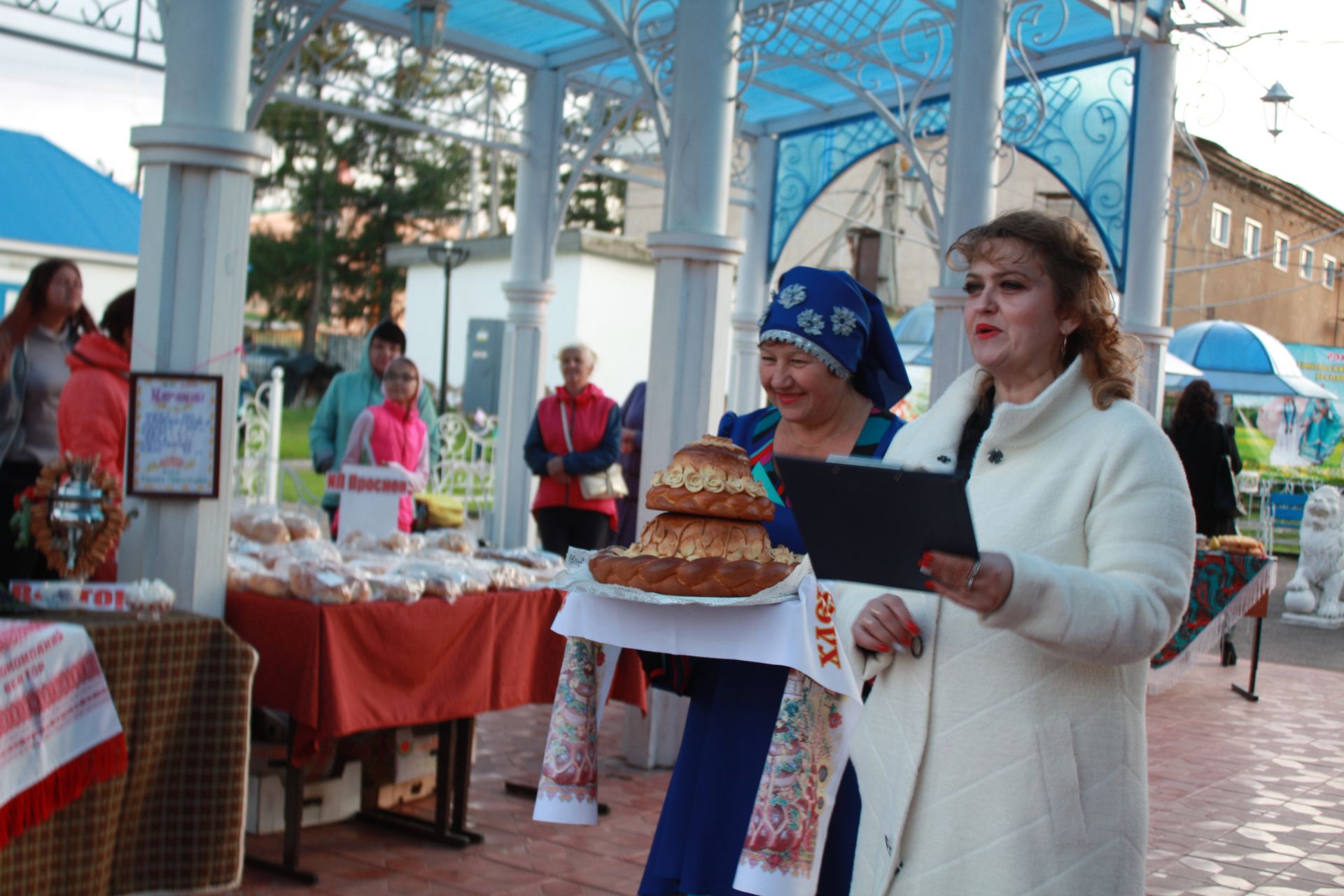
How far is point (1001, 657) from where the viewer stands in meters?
1.85

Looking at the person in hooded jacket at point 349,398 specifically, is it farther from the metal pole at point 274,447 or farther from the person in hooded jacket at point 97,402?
the metal pole at point 274,447

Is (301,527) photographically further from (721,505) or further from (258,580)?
(721,505)

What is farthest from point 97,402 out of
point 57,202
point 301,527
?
point 57,202

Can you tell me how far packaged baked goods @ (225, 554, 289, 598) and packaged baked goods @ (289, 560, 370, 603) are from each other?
36 mm

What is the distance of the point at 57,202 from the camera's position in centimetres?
1305

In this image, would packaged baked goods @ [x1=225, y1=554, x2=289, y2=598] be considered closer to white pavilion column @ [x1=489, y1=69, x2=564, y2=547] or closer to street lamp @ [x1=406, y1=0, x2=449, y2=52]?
street lamp @ [x1=406, y1=0, x2=449, y2=52]

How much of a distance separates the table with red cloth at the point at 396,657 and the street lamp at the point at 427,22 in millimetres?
4145

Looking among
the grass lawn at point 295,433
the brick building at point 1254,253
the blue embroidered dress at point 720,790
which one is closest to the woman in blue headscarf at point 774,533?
the blue embroidered dress at point 720,790

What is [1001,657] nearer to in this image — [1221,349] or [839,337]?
[839,337]

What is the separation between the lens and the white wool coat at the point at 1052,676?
174cm

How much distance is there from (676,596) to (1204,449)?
8.26 metres

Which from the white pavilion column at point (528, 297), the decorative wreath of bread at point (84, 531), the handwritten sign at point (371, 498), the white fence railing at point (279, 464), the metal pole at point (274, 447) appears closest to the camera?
the decorative wreath of bread at point (84, 531)

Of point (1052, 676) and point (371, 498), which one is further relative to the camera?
point (371, 498)

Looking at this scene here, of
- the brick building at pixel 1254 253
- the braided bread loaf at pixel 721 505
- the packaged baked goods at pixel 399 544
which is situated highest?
the brick building at pixel 1254 253
